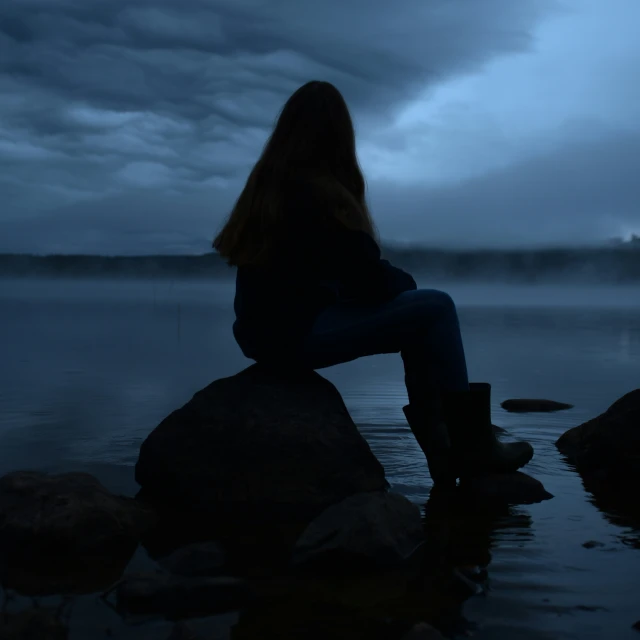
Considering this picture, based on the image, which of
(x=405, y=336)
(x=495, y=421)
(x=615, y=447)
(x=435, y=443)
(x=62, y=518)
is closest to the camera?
(x=62, y=518)

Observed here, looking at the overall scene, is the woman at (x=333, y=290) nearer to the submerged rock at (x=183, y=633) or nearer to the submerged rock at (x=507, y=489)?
the submerged rock at (x=507, y=489)

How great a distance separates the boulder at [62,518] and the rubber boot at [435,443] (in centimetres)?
145

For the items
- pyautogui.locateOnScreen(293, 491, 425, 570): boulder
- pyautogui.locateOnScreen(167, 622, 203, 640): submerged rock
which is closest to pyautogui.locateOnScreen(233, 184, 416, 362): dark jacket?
pyautogui.locateOnScreen(293, 491, 425, 570): boulder

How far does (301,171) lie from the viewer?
382 centimetres

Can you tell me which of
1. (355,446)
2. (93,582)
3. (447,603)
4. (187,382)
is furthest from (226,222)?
(187,382)

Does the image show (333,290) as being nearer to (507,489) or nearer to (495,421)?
(507,489)

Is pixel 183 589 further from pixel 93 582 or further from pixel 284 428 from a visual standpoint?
pixel 284 428

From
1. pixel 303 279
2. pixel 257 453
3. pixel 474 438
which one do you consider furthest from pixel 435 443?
pixel 303 279

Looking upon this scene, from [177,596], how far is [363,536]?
2.48ft

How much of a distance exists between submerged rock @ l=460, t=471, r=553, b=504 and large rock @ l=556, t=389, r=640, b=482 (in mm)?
616

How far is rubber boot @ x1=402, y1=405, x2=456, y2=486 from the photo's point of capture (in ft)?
13.5

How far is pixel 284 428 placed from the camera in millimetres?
3889

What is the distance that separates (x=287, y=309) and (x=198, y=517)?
1.05 metres

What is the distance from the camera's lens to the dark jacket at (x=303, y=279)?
3729 millimetres
